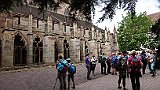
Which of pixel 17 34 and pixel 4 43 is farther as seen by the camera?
pixel 17 34

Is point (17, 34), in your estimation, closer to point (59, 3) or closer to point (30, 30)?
point (30, 30)

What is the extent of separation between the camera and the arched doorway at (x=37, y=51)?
85.2 ft

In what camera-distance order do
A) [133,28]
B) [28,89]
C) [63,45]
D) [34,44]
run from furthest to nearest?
[133,28], [63,45], [34,44], [28,89]

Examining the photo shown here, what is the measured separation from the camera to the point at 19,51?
24.1m

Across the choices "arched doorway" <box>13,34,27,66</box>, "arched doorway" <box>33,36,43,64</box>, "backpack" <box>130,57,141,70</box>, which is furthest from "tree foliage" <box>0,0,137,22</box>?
"arched doorway" <box>33,36,43,64</box>

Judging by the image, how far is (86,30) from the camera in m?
35.7

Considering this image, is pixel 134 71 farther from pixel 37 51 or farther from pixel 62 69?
pixel 37 51

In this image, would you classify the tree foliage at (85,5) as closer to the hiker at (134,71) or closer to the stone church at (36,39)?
the hiker at (134,71)

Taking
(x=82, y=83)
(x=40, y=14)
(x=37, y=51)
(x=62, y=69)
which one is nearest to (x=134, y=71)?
(x=62, y=69)

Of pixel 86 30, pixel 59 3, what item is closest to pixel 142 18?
pixel 86 30

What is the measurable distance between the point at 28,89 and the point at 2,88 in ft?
4.84

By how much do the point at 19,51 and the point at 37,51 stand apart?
2718 mm

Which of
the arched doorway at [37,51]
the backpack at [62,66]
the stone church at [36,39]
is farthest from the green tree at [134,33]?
the backpack at [62,66]

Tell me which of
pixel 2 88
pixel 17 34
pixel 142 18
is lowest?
pixel 2 88
